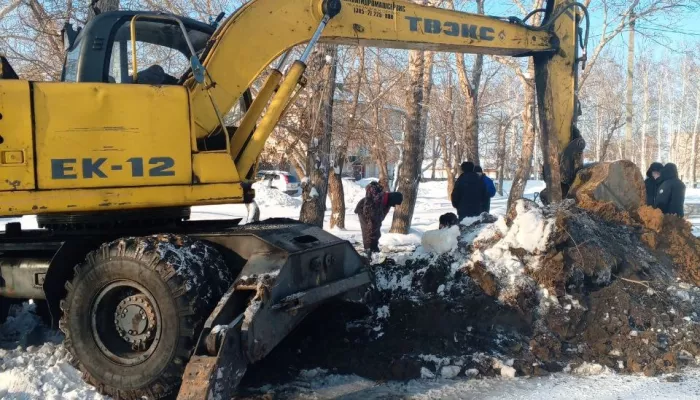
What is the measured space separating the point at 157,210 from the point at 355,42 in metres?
2.76

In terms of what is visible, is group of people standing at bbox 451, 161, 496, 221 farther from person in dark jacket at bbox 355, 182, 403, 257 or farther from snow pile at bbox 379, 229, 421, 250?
snow pile at bbox 379, 229, 421, 250

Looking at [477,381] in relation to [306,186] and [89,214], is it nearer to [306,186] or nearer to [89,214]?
[89,214]

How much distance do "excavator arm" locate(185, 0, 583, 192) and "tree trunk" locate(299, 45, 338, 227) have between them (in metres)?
5.42

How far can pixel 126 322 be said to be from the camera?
486 cm

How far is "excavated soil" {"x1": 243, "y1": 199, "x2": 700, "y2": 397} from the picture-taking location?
17.9 feet

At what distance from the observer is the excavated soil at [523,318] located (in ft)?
17.9

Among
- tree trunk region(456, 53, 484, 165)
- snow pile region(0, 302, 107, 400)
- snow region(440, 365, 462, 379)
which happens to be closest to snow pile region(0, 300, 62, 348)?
snow pile region(0, 302, 107, 400)

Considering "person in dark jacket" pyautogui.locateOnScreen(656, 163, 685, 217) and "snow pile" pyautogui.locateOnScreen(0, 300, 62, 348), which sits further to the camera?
"person in dark jacket" pyautogui.locateOnScreen(656, 163, 685, 217)

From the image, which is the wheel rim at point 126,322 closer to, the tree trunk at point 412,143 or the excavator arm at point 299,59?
the excavator arm at point 299,59

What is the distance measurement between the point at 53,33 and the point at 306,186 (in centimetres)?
616

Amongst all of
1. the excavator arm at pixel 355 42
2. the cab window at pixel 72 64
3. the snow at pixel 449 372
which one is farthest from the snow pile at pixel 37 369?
the snow at pixel 449 372

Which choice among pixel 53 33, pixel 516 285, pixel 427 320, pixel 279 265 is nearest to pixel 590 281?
pixel 516 285

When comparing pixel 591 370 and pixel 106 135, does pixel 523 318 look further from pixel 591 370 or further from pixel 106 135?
pixel 106 135

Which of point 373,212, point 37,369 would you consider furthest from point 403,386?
point 373,212
